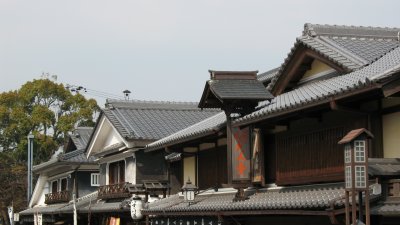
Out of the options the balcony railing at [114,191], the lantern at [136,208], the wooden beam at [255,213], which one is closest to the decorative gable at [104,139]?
the balcony railing at [114,191]

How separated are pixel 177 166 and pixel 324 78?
36.9 feet

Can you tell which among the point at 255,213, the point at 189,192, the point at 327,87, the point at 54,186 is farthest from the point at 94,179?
the point at 327,87

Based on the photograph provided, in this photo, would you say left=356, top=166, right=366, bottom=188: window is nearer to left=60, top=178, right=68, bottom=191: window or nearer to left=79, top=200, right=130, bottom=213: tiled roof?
left=79, top=200, right=130, bottom=213: tiled roof

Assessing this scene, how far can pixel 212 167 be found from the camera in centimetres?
2344

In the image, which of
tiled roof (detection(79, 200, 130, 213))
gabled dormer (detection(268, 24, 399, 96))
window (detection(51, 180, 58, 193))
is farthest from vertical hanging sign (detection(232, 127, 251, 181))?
window (detection(51, 180, 58, 193))

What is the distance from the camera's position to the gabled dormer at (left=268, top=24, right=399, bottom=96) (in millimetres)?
17062

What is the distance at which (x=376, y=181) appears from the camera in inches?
507

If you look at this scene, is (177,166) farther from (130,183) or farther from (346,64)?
(346,64)

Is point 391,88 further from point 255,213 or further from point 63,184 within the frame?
point 63,184

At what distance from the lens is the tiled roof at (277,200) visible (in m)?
14.1

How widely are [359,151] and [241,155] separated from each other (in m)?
7.46

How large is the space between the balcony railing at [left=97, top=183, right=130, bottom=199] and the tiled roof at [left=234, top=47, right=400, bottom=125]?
477 inches

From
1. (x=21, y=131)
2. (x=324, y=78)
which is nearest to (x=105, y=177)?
(x=324, y=78)

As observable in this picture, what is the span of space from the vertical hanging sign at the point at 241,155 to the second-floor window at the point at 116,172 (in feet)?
42.8
